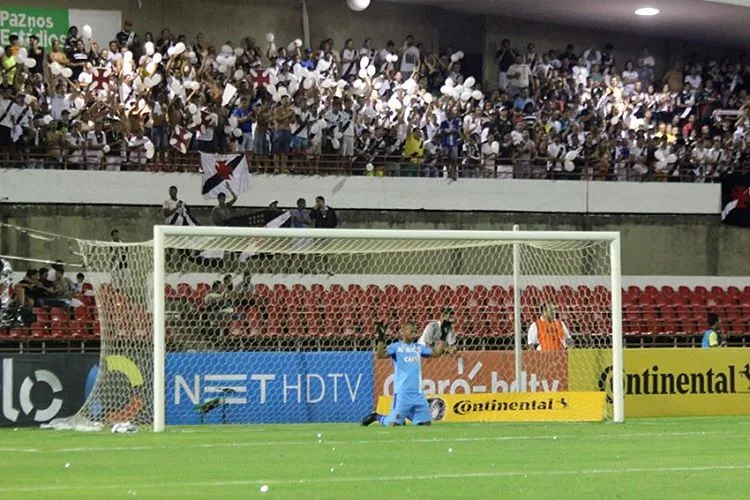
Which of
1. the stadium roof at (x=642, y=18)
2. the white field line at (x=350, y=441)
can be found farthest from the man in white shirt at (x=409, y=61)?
the white field line at (x=350, y=441)

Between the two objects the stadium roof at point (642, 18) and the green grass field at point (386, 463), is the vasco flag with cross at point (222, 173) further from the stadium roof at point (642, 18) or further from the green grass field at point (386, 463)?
the green grass field at point (386, 463)

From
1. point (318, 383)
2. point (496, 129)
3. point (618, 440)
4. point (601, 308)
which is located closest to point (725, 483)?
point (618, 440)

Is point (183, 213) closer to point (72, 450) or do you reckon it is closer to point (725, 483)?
point (72, 450)

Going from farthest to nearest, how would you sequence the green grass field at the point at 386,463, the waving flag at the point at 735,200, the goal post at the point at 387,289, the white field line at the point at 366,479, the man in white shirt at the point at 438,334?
the waving flag at the point at 735,200 < the man in white shirt at the point at 438,334 < the goal post at the point at 387,289 < the white field line at the point at 366,479 < the green grass field at the point at 386,463

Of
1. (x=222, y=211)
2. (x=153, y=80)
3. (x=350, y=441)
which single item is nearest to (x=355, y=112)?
(x=222, y=211)

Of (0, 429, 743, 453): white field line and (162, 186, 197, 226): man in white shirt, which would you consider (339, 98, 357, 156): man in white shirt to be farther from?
A: (0, 429, 743, 453): white field line

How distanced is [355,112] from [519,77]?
5.83 metres

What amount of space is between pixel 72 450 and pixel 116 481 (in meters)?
3.55

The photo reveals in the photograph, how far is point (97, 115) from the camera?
28.3 m

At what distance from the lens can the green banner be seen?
3375 centimetres

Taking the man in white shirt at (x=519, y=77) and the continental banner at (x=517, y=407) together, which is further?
the man in white shirt at (x=519, y=77)

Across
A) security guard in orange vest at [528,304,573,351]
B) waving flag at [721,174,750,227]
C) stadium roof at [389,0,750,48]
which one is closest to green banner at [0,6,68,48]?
stadium roof at [389,0,750,48]

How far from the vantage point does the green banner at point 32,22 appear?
3375cm

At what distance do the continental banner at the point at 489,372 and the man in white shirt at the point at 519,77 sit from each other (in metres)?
13.6
